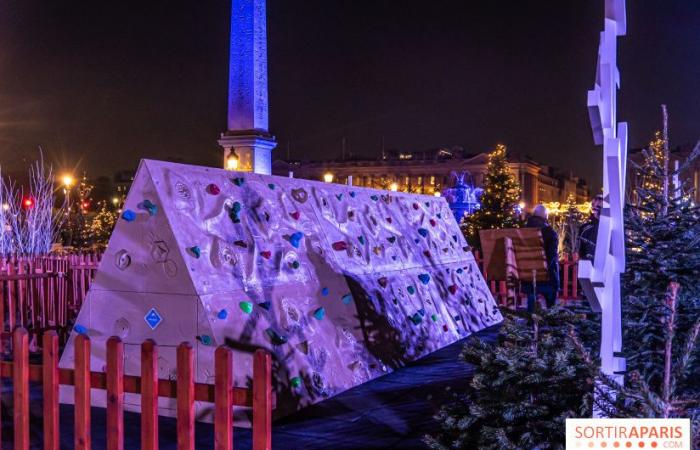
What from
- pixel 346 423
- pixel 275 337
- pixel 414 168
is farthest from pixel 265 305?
pixel 414 168

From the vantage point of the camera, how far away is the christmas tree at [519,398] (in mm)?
3830

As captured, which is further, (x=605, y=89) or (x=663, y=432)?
(x=605, y=89)

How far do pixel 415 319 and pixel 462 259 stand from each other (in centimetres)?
346

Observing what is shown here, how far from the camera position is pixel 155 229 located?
21.4 feet

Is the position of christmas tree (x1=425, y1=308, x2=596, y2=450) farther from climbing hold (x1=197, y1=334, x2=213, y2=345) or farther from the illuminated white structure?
climbing hold (x1=197, y1=334, x2=213, y2=345)

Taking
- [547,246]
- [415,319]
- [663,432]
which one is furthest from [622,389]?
[547,246]

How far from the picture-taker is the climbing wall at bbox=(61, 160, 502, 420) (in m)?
6.40

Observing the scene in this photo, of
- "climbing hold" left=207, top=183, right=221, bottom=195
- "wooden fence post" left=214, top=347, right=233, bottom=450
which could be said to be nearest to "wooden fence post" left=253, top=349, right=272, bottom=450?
"wooden fence post" left=214, top=347, right=233, bottom=450

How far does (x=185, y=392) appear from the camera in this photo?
408 cm

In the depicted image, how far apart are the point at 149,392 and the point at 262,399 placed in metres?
0.77

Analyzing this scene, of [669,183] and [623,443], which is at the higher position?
[669,183]

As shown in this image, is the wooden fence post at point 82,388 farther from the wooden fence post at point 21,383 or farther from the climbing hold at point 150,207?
the climbing hold at point 150,207

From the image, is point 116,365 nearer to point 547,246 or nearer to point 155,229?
point 155,229

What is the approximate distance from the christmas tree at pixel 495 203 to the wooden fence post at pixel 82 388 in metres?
23.3
